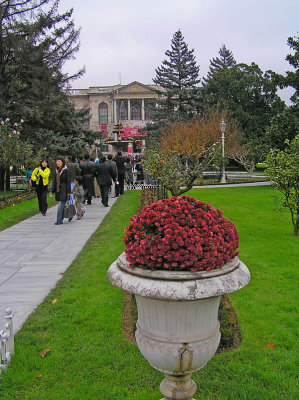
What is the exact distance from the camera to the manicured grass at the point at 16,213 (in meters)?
10.2

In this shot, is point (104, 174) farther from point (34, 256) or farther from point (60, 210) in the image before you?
point (34, 256)

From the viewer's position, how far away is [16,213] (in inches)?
460

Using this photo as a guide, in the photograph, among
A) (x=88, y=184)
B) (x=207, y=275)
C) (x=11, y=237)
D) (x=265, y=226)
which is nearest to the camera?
(x=207, y=275)

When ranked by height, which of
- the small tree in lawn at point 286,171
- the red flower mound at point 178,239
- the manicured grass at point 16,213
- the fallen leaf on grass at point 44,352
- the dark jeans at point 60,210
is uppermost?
the small tree in lawn at point 286,171

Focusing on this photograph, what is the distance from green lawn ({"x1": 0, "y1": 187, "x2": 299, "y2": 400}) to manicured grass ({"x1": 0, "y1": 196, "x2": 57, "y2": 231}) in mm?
5286

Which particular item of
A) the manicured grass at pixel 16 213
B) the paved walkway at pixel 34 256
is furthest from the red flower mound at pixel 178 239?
the manicured grass at pixel 16 213

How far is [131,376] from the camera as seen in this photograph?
2957 mm

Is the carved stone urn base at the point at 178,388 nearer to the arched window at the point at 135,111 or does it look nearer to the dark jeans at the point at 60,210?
the dark jeans at the point at 60,210

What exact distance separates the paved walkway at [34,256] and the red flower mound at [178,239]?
84.8 inches

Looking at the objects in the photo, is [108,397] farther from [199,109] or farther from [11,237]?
[199,109]

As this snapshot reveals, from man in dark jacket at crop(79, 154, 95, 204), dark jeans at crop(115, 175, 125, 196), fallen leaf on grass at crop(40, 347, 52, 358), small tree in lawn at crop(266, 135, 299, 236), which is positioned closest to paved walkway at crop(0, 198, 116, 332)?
fallen leaf on grass at crop(40, 347, 52, 358)

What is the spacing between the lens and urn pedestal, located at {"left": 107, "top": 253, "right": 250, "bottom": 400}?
2.12 metres

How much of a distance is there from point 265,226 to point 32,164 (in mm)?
10860

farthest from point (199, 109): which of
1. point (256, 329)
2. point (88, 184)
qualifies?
point (256, 329)
